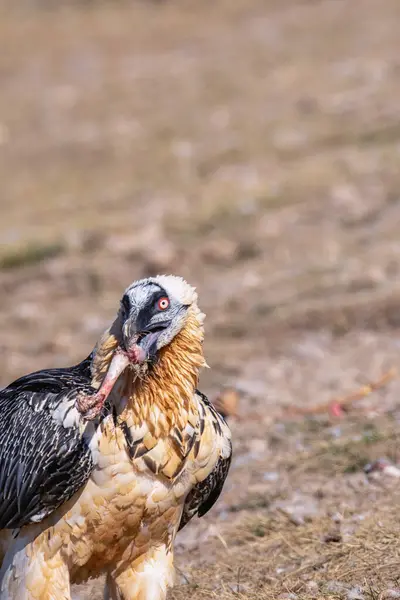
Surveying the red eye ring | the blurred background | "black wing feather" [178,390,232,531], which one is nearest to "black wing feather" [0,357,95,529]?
the red eye ring

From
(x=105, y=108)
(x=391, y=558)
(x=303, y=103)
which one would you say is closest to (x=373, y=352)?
(x=391, y=558)

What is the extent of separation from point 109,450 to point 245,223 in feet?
33.4

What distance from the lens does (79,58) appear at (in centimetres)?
2434

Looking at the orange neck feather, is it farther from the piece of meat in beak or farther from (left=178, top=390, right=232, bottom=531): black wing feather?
(left=178, top=390, right=232, bottom=531): black wing feather

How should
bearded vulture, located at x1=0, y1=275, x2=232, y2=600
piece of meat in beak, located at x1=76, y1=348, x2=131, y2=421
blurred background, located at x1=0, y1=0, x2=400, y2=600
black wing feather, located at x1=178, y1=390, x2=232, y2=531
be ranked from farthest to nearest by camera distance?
blurred background, located at x1=0, y1=0, x2=400, y2=600 < black wing feather, located at x1=178, y1=390, x2=232, y2=531 < bearded vulture, located at x1=0, y1=275, x2=232, y2=600 < piece of meat in beak, located at x1=76, y1=348, x2=131, y2=421

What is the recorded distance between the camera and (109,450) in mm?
5113

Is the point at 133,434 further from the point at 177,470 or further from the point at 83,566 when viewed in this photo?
the point at 83,566

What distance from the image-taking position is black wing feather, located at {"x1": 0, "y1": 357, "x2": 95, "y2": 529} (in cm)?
506

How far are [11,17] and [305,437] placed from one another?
2059cm

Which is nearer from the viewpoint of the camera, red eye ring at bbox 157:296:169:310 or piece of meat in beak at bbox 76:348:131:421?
piece of meat in beak at bbox 76:348:131:421

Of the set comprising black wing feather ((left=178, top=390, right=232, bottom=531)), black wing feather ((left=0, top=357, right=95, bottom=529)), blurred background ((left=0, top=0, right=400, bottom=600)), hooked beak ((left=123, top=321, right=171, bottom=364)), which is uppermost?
blurred background ((left=0, top=0, right=400, bottom=600))

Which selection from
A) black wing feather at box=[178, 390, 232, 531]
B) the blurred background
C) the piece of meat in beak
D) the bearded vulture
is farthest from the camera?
the blurred background

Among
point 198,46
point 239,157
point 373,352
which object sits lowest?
point 373,352

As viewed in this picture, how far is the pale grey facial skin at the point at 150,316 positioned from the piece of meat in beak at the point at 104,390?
61 millimetres
